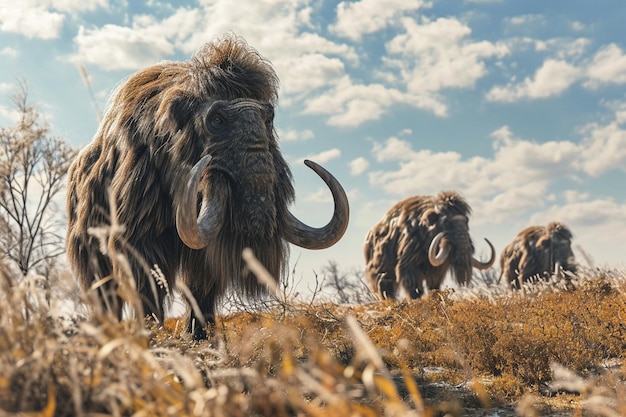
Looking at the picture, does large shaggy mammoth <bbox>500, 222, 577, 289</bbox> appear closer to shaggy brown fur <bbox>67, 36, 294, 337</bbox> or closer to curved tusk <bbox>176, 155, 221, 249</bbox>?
shaggy brown fur <bbox>67, 36, 294, 337</bbox>

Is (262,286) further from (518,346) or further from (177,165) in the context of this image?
(518,346)

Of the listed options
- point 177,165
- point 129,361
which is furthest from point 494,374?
point 129,361

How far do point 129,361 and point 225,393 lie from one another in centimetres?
38

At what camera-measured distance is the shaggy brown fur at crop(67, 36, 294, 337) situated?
509cm

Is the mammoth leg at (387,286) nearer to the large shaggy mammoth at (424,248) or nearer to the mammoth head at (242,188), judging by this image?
the large shaggy mammoth at (424,248)

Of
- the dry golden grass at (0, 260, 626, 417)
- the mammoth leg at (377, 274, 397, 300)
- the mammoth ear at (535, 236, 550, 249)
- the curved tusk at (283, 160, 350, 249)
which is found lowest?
the dry golden grass at (0, 260, 626, 417)

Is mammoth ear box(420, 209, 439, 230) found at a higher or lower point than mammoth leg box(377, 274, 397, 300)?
higher

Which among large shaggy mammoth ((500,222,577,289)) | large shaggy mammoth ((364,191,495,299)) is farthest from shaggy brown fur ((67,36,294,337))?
large shaggy mammoth ((500,222,577,289))

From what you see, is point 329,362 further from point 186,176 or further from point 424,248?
point 424,248

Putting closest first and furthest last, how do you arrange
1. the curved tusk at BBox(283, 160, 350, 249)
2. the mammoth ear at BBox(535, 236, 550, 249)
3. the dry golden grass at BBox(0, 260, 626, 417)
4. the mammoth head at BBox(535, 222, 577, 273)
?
the dry golden grass at BBox(0, 260, 626, 417) < the curved tusk at BBox(283, 160, 350, 249) < the mammoth head at BBox(535, 222, 577, 273) < the mammoth ear at BBox(535, 236, 550, 249)

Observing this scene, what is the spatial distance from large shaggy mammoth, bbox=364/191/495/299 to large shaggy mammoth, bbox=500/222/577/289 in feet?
10.7

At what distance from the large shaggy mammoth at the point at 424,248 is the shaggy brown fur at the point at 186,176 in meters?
8.53

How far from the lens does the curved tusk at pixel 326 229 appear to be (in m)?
5.51

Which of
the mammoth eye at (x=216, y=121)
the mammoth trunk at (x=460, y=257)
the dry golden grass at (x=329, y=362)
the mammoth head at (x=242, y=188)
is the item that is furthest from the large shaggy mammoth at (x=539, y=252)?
the mammoth eye at (x=216, y=121)
